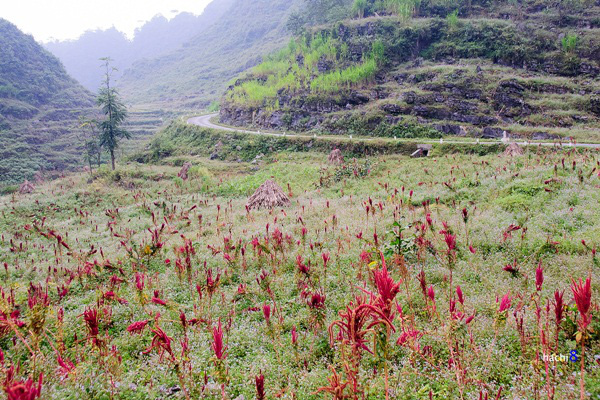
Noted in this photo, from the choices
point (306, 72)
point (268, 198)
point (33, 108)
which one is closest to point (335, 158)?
point (268, 198)

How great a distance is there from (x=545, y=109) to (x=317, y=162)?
22.5 metres

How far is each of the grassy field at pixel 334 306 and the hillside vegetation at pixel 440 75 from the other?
1998cm

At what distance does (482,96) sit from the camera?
32.4 meters

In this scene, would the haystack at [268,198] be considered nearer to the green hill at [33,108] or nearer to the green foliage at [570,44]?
the green hill at [33,108]

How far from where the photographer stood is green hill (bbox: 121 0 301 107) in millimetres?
110312

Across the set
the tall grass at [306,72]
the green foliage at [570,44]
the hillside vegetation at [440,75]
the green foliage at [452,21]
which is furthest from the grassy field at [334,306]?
the green foliage at [452,21]

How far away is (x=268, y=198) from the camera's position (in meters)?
16.7

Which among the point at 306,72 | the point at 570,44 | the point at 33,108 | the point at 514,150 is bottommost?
the point at 514,150

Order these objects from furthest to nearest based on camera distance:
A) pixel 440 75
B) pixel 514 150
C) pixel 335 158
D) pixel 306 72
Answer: pixel 306 72
pixel 440 75
pixel 335 158
pixel 514 150

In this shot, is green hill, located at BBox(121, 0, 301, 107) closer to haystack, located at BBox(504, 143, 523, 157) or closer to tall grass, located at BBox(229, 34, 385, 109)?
tall grass, located at BBox(229, 34, 385, 109)

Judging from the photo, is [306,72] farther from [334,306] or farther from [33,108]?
[33,108]

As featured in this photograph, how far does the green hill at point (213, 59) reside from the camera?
362 feet

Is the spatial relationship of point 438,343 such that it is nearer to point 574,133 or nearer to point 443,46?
point 574,133

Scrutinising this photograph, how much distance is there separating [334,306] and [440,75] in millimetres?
38092
